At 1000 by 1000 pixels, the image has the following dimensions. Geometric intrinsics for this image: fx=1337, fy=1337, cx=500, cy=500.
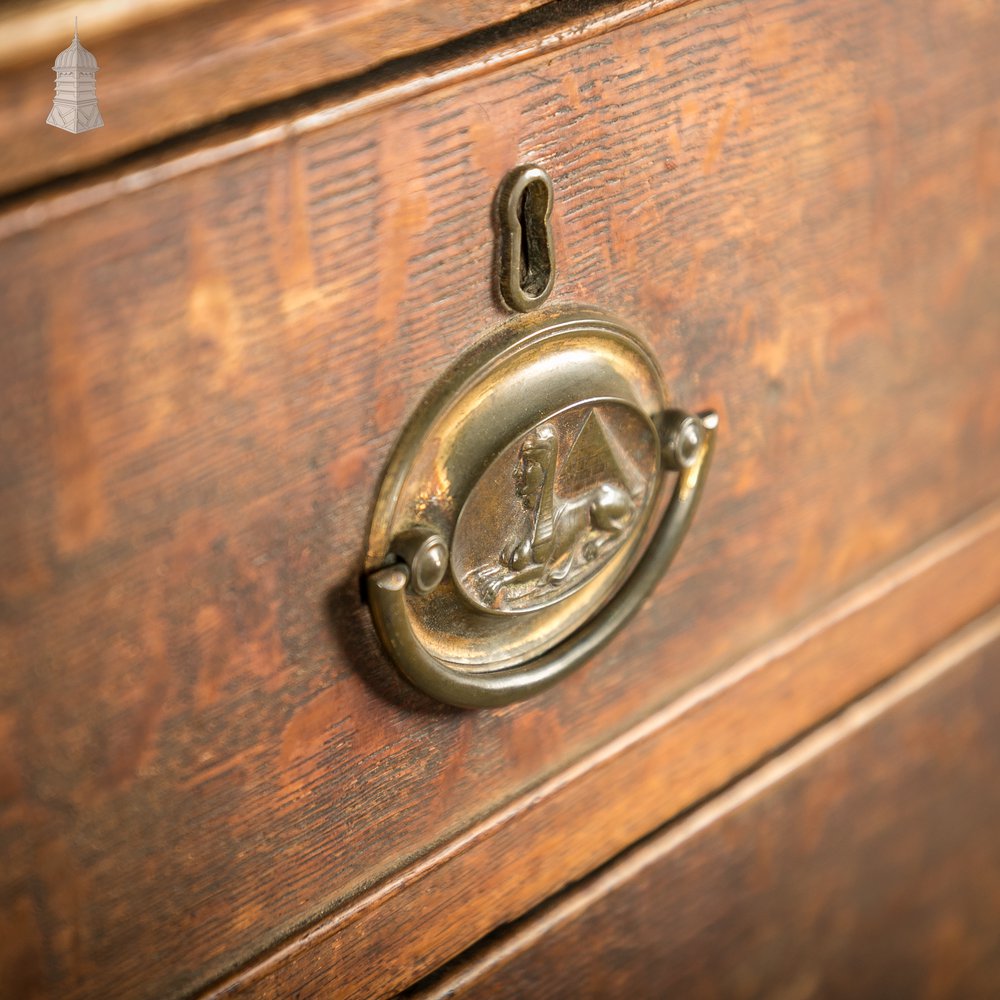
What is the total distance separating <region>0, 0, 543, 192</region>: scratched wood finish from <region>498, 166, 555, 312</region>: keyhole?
55 mm

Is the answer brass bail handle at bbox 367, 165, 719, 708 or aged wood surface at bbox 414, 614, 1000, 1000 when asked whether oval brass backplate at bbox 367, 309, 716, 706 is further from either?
aged wood surface at bbox 414, 614, 1000, 1000

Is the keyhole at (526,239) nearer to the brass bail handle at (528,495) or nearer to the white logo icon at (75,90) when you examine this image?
the brass bail handle at (528,495)

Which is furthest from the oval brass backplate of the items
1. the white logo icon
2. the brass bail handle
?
the white logo icon

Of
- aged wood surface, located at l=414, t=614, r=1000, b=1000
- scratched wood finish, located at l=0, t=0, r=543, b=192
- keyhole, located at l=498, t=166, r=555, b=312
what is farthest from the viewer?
aged wood surface, located at l=414, t=614, r=1000, b=1000

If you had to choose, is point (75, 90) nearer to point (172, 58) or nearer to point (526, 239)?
point (172, 58)

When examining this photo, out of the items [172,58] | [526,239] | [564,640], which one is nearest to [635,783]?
[564,640]

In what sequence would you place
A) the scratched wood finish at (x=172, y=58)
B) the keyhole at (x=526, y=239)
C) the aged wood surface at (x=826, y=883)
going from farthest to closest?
the aged wood surface at (x=826, y=883), the keyhole at (x=526, y=239), the scratched wood finish at (x=172, y=58)

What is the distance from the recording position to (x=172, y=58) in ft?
0.95

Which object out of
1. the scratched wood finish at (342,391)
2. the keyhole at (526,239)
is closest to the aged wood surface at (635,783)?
the scratched wood finish at (342,391)

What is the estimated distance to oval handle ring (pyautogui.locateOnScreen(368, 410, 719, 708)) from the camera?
386 millimetres

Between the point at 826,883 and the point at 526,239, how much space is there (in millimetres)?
423

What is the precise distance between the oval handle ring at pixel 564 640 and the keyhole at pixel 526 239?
3.2 inches

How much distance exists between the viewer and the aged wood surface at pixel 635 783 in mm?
459

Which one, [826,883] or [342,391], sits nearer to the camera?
[342,391]
